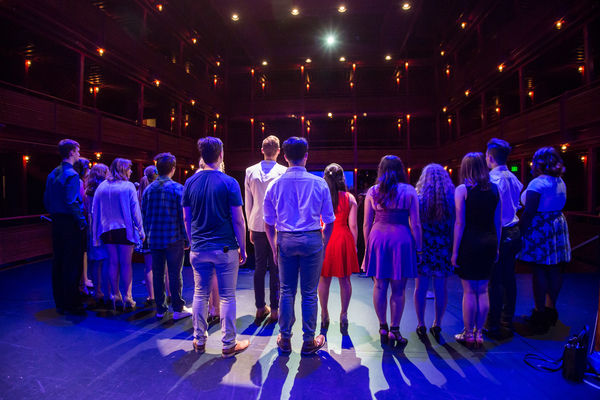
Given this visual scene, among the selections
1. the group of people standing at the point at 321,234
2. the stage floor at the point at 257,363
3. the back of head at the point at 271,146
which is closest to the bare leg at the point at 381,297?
the group of people standing at the point at 321,234

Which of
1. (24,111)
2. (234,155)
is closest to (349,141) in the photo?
(234,155)

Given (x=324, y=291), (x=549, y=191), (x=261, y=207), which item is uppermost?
(x=549, y=191)

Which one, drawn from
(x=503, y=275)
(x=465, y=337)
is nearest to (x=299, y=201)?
(x=465, y=337)

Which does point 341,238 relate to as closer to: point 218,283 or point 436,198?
point 436,198

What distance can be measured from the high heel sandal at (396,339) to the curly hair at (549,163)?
77.1 inches

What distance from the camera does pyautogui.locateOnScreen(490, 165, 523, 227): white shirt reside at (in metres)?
2.66

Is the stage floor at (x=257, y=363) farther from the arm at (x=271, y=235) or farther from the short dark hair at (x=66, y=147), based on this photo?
the short dark hair at (x=66, y=147)

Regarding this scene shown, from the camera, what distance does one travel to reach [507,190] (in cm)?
267

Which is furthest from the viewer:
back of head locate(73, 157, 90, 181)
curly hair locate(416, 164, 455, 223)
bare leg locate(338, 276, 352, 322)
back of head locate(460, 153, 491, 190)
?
back of head locate(73, 157, 90, 181)

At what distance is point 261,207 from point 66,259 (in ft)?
6.66

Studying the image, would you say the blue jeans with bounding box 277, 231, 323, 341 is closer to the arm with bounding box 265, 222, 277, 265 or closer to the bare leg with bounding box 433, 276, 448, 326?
the arm with bounding box 265, 222, 277, 265

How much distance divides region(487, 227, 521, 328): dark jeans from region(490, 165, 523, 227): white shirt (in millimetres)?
111

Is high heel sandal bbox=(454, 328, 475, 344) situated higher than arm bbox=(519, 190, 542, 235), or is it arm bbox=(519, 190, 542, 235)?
arm bbox=(519, 190, 542, 235)

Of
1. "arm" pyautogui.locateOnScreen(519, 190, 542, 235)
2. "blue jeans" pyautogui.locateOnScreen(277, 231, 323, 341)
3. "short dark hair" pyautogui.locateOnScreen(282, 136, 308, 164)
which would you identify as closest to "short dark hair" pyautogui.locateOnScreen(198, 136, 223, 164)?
"short dark hair" pyautogui.locateOnScreen(282, 136, 308, 164)
